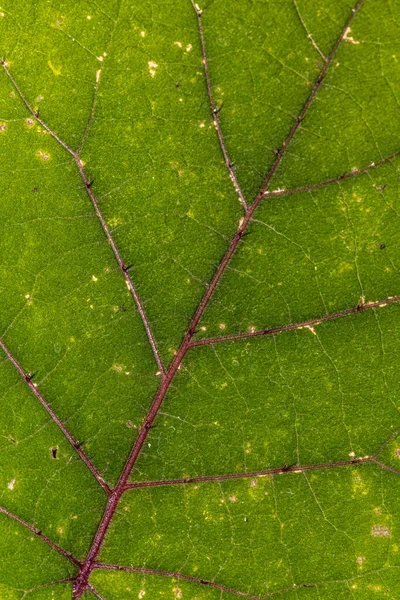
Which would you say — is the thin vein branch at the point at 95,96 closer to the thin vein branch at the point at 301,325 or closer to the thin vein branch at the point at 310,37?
the thin vein branch at the point at 310,37

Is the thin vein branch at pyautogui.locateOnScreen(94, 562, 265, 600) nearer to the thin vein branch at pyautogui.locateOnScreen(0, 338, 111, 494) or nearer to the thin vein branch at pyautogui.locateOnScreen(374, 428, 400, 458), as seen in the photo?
the thin vein branch at pyautogui.locateOnScreen(0, 338, 111, 494)

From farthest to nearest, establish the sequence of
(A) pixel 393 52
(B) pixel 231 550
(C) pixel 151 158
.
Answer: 1. (B) pixel 231 550
2. (C) pixel 151 158
3. (A) pixel 393 52

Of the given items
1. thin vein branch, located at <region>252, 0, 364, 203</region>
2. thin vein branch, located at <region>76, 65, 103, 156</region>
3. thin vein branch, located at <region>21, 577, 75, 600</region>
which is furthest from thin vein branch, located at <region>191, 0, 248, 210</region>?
thin vein branch, located at <region>21, 577, 75, 600</region>

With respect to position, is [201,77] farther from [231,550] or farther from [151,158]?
[231,550]

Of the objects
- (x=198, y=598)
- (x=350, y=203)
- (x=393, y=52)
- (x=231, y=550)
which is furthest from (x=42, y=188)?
(x=198, y=598)

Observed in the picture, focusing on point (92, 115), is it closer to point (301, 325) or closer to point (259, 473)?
point (301, 325)

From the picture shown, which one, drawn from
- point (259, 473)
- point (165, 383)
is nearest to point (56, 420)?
point (165, 383)

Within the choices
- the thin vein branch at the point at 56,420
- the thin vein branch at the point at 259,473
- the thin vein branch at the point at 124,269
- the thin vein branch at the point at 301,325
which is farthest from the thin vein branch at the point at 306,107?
the thin vein branch at the point at 56,420
